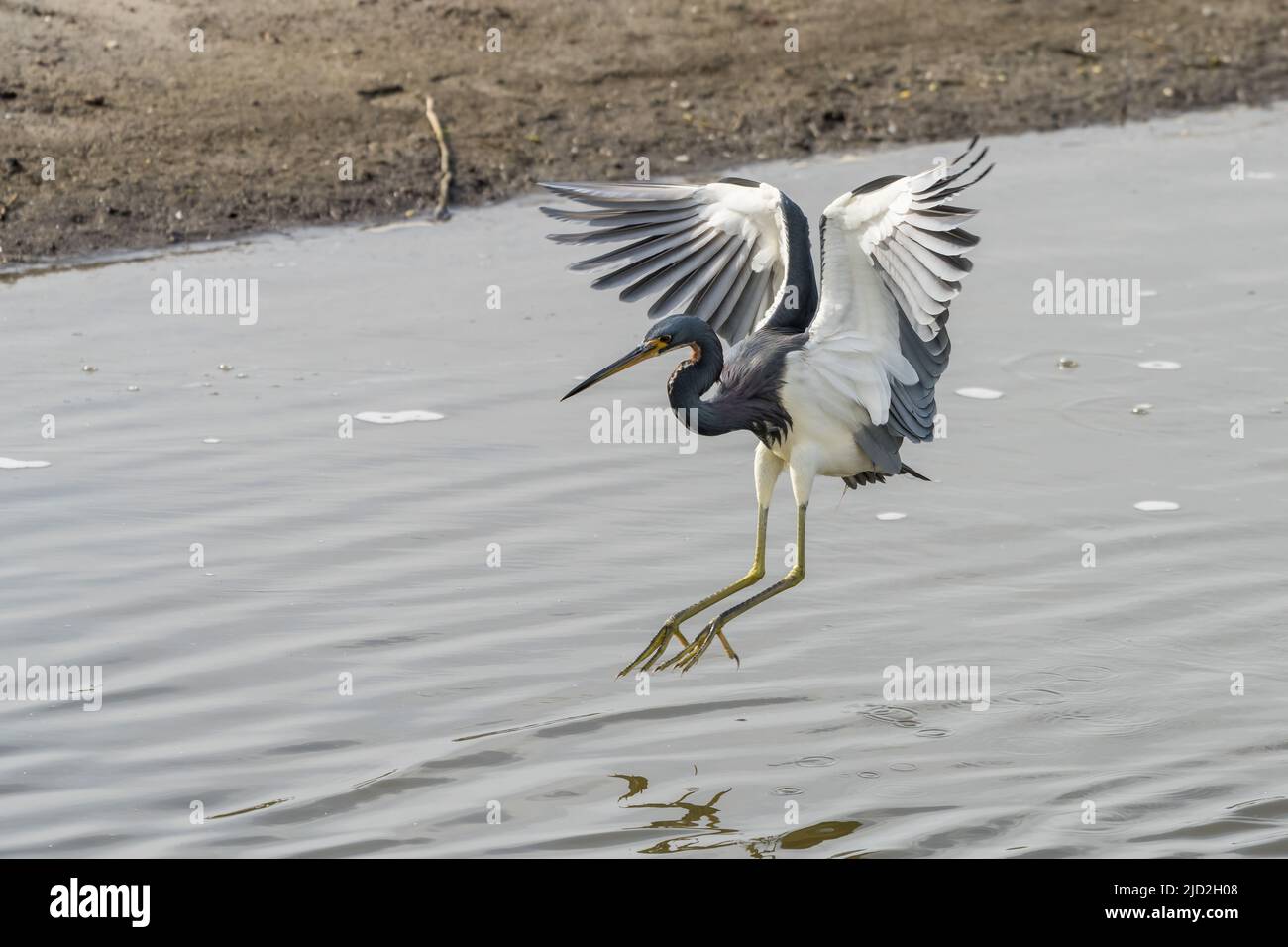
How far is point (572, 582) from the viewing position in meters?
6.61

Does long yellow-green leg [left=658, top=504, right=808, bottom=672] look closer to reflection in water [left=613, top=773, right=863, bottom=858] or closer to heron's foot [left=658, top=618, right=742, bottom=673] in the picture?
heron's foot [left=658, top=618, right=742, bottom=673]

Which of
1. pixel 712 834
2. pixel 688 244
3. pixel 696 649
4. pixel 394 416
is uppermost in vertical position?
pixel 688 244

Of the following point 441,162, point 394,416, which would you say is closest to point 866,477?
point 394,416

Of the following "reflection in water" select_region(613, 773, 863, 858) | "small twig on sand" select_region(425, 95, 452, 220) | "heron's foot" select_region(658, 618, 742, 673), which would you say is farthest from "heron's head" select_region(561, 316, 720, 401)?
"small twig on sand" select_region(425, 95, 452, 220)

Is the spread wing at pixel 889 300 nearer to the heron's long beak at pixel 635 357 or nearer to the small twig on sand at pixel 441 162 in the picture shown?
the heron's long beak at pixel 635 357

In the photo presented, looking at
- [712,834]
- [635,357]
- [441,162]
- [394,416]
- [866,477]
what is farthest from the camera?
[441,162]

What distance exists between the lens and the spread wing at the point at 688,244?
21.0 ft

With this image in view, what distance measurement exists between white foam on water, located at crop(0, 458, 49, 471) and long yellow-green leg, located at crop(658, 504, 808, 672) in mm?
2671

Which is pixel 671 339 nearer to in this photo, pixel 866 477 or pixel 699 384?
pixel 699 384

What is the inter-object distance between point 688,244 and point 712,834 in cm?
211

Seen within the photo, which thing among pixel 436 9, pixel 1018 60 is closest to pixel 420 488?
pixel 436 9

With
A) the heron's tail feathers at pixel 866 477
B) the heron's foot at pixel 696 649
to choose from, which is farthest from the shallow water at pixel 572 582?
the heron's tail feathers at pixel 866 477

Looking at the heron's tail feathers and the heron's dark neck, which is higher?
the heron's dark neck

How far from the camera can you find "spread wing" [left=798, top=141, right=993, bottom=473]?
568cm
